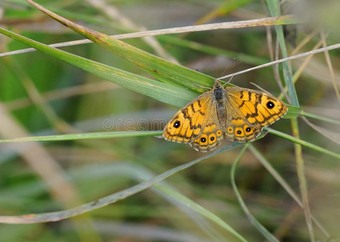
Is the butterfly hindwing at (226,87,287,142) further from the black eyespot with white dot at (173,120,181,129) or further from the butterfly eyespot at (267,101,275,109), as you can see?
the black eyespot with white dot at (173,120,181,129)

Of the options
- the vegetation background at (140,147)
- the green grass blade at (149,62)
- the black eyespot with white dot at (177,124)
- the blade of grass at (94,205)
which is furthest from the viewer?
the vegetation background at (140,147)

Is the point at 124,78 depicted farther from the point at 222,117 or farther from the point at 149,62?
the point at 222,117

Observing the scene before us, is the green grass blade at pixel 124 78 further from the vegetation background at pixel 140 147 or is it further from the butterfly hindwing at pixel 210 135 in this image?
the vegetation background at pixel 140 147

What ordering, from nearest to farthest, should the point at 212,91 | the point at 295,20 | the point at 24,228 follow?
1. the point at 295,20
2. the point at 212,91
3. the point at 24,228

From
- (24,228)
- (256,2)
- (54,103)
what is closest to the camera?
(24,228)

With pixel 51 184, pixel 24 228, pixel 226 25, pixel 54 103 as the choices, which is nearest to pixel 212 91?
pixel 226 25

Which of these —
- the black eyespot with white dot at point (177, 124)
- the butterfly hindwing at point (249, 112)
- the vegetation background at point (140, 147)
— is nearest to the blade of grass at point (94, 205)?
the butterfly hindwing at point (249, 112)

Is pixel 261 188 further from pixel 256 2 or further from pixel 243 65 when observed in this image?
pixel 256 2
